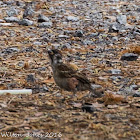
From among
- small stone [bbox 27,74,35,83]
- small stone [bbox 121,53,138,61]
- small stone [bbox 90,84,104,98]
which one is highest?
small stone [bbox 90,84,104,98]

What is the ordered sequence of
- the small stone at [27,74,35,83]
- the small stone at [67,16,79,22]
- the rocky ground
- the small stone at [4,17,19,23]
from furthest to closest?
the small stone at [67,16,79,22]
the small stone at [4,17,19,23]
the small stone at [27,74,35,83]
the rocky ground

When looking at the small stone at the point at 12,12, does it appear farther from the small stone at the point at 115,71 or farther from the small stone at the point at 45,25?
the small stone at the point at 115,71

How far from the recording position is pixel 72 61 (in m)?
8.81

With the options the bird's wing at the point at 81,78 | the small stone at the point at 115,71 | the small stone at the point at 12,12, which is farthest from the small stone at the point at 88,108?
the small stone at the point at 12,12

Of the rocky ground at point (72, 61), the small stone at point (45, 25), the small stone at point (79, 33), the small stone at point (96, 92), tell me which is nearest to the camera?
the rocky ground at point (72, 61)

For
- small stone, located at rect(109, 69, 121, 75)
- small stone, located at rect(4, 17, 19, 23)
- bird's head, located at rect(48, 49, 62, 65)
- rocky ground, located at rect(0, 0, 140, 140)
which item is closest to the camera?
rocky ground, located at rect(0, 0, 140, 140)

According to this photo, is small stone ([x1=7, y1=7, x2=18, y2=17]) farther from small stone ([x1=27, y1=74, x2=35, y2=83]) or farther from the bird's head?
the bird's head

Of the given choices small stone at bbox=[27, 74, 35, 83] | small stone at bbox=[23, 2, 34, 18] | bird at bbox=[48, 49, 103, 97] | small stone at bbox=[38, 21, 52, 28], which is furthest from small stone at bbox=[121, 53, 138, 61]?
small stone at bbox=[23, 2, 34, 18]

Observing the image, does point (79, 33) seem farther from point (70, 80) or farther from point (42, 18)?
point (70, 80)

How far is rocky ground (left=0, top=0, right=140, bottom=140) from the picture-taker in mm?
4918

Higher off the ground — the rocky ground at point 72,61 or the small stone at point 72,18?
the rocky ground at point 72,61

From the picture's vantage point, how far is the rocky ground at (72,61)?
492 centimetres

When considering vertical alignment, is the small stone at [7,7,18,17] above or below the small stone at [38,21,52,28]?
below

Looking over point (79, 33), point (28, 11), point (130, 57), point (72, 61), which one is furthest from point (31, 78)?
point (28, 11)
